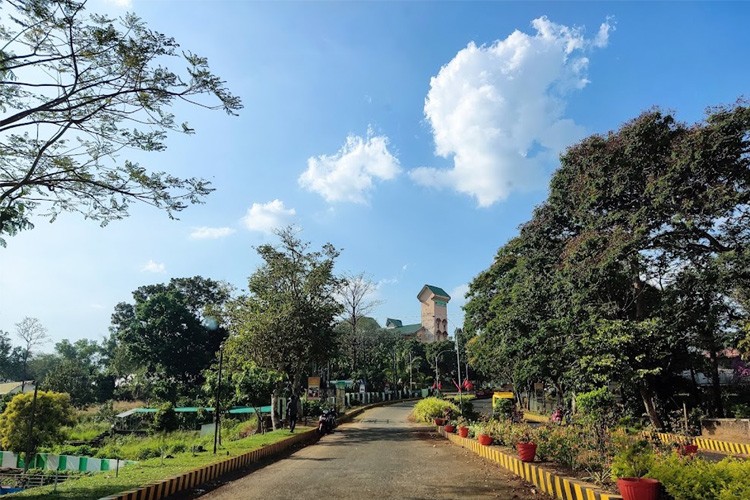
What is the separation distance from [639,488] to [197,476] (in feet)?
24.1

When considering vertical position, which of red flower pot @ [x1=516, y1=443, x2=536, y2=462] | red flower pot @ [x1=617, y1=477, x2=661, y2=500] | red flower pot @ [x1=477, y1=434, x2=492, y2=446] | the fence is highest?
red flower pot @ [x1=617, y1=477, x2=661, y2=500]

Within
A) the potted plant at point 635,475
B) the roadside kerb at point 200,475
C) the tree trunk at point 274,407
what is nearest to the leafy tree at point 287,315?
the tree trunk at point 274,407

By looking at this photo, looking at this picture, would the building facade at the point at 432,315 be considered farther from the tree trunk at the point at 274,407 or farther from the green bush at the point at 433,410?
the tree trunk at the point at 274,407

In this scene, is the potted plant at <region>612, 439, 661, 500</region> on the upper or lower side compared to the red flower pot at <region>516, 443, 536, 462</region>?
upper

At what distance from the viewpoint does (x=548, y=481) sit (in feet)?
24.3

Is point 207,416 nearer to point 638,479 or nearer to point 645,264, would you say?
point 645,264

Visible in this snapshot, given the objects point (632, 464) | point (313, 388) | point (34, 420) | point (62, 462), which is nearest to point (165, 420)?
point (34, 420)

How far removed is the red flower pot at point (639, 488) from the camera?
5.19 metres

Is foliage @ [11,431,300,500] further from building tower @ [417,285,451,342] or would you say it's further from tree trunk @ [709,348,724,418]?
building tower @ [417,285,451,342]

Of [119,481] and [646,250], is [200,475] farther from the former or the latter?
[646,250]

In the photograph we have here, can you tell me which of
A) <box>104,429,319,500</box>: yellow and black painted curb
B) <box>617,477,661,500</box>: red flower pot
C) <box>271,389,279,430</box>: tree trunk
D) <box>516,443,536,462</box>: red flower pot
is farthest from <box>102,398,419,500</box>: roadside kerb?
<box>617,477,661,500</box>: red flower pot

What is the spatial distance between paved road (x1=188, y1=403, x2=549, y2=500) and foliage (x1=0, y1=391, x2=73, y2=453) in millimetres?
17357

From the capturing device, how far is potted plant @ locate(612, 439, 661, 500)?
5203 mm

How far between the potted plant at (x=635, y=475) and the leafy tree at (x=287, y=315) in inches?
580
